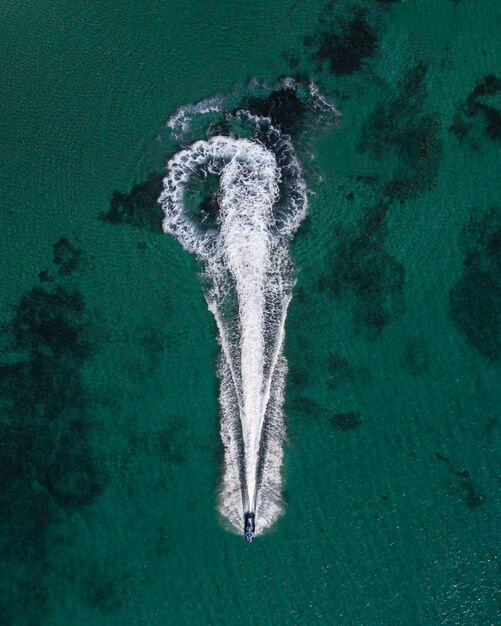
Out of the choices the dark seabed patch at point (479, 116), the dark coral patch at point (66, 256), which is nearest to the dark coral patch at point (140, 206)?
the dark coral patch at point (66, 256)

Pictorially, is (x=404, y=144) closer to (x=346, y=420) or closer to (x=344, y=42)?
(x=344, y=42)

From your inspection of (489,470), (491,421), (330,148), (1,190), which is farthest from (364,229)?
(1,190)

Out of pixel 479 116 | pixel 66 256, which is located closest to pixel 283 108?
pixel 479 116

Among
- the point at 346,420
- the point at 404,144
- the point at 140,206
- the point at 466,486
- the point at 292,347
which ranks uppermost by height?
the point at 404,144

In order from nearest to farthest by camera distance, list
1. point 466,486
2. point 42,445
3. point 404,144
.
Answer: point 466,486 → point 42,445 → point 404,144

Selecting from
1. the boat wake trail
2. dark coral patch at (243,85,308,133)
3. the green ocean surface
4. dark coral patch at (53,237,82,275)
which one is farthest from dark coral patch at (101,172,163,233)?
dark coral patch at (243,85,308,133)
